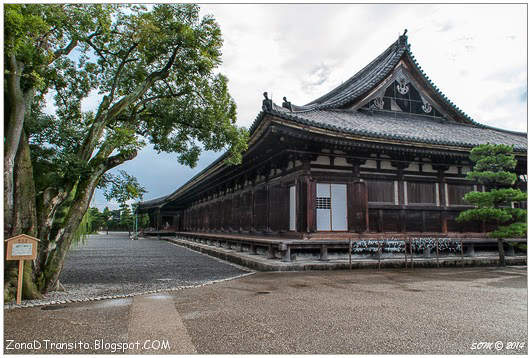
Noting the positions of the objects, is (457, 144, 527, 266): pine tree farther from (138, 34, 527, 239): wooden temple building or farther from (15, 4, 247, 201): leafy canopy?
(15, 4, 247, 201): leafy canopy

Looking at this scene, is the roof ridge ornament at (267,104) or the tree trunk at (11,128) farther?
the roof ridge ornament at (267,104)

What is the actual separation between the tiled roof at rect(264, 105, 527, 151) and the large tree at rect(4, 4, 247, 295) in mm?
3909

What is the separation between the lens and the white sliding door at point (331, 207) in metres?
13.0

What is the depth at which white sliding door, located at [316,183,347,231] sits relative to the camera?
13016 millimetres

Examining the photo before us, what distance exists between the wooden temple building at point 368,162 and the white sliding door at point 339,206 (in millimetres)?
37

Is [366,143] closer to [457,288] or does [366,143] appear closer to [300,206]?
[300,206]

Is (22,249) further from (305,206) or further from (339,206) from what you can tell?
(339,206)

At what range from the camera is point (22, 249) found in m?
6.68

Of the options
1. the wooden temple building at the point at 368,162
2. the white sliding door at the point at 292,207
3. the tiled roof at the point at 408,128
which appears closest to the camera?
the wooden temple building at the point at 368,162

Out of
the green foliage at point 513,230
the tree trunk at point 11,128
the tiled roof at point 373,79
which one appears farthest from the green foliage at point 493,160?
the tree trunk at point 11,128

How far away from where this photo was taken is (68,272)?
11.4 metres

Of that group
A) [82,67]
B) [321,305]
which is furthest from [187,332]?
[82,67]

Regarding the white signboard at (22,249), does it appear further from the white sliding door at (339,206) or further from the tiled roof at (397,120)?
the white sliding door at (339,206)

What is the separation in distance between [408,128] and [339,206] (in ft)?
17.5
